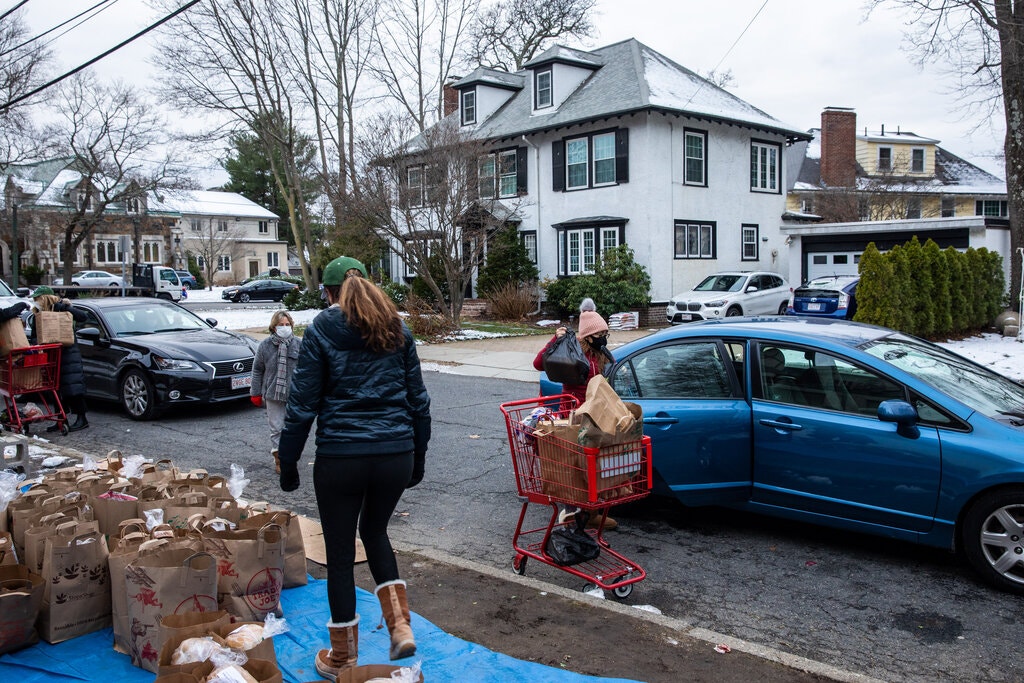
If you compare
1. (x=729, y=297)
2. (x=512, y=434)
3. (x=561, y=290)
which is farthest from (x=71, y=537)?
(x=561, y=290)

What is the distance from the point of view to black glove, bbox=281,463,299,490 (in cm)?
351

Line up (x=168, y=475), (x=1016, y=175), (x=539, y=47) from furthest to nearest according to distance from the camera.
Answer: (x=539, y=47) → (x=1016, y=175) → (x=168, y=475)

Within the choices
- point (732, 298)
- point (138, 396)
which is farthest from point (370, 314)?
point (732, 298)

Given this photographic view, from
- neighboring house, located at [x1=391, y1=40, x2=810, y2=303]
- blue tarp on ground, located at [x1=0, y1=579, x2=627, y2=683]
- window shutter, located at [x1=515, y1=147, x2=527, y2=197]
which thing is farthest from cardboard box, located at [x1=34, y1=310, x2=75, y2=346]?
window shutter, located at [x1=515, y1=147, x2=527, y2=197]

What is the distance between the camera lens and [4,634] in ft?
11.9

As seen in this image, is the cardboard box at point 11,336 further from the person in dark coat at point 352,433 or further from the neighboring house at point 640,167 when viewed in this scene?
the neighboring house at point 640,167

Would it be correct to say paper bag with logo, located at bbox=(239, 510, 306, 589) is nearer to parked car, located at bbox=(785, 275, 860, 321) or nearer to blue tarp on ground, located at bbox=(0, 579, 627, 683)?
blue tarp on ground, located at bbox=(0, 579, 627, 683)

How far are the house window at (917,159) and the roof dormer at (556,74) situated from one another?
94.3 feet

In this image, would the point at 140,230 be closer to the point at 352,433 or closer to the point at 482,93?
the point at 482,93

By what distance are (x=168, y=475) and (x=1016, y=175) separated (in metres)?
19.8

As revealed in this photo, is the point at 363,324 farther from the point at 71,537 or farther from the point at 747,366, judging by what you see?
the point at 747,366

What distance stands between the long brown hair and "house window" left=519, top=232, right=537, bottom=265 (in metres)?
25.4

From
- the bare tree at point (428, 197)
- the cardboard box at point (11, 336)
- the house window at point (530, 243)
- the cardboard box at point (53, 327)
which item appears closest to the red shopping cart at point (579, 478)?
the cardboard box at point (53, 327)

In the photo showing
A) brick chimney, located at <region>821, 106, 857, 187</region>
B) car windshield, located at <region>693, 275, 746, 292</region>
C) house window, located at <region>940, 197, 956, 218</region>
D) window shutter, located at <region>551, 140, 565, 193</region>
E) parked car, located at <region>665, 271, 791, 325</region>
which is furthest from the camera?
house window, located at <region>940, 197, 956, 218</region>
